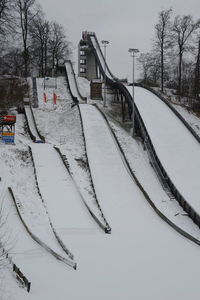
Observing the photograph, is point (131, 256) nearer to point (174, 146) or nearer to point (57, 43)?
point (174, 146)

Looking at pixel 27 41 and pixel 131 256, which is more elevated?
pixel 27 41

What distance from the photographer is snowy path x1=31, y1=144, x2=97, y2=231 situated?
12362 mm

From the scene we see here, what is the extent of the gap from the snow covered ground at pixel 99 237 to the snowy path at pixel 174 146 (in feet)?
4.54

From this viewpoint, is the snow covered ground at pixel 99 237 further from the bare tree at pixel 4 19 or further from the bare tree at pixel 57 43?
the bare tree at pixel 57 43

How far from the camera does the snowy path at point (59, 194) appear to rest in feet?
40.6

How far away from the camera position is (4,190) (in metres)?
13.6

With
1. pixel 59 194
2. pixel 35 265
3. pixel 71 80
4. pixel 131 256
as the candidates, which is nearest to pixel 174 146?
pixel 59 194

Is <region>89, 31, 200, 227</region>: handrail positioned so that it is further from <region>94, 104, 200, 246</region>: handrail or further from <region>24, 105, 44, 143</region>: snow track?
<region>24, 105, 44, 143</region>: snow track

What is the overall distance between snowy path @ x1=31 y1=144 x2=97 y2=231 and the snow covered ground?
0.16 ft

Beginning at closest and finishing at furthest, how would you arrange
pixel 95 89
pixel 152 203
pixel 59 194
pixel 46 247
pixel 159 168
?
pixel 46 247 → pixel 59 194 → pixel 152 203 → pixel 159 168 → pixel 95 89

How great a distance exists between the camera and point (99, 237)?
37.6 feet

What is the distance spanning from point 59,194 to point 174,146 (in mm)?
9898

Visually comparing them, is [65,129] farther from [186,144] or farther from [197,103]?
[197,103]

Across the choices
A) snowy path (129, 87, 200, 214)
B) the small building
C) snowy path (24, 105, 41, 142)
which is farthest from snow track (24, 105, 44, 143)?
snowy path (129, 87, 200, 214)
